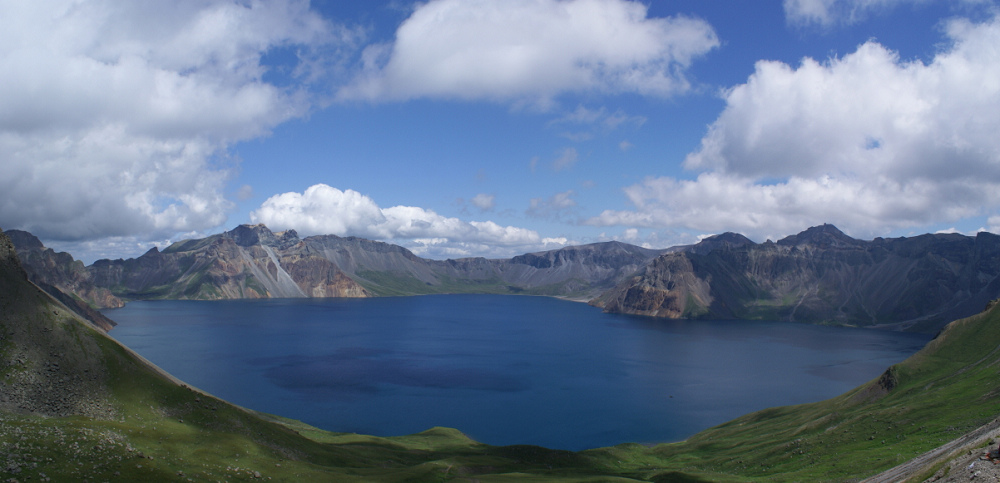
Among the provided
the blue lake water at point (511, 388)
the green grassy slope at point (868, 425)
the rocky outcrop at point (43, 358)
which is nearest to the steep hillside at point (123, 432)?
the rocky outcrop at point (43, 358)

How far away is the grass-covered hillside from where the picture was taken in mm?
44562

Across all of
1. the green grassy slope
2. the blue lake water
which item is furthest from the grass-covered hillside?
the blue lake water

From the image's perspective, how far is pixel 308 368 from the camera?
164 metres

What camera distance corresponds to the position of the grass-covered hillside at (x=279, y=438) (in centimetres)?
4456

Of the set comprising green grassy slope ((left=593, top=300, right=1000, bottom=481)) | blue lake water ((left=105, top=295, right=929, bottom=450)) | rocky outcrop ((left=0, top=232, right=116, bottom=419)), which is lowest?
blue lake water ((left=105, top=295, right=929, bottom=450))

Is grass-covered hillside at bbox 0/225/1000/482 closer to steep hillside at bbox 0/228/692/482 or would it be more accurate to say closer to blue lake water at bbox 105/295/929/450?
steep hillside at bbox 0/228/692/482

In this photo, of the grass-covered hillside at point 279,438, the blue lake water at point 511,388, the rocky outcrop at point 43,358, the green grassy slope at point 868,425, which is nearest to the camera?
the grass-covered hillside at point 279,438

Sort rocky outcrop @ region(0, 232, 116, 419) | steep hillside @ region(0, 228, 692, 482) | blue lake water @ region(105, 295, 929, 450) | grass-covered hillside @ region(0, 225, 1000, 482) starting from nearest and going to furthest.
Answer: steep hillside @ region(0, 228, 692, 482) → grass-covered hillside @ region(0, 225, 1000, 482) → rocky outcrop @ region(0, 232, 116, 419) → blue lake water @ region(105, 295, 929, 450)

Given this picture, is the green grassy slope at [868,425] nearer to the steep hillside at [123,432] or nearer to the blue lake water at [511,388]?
the blue lake water at [511,388]

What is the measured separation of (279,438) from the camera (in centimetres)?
6544

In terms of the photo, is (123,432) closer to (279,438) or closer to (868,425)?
(279,438)

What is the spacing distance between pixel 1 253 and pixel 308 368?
100 metres

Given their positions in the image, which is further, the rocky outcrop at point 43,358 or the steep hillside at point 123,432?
the rocky outcrop at point 43,358

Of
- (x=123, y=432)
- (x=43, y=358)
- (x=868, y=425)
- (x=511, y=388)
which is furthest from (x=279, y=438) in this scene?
(x=511, y=388)
